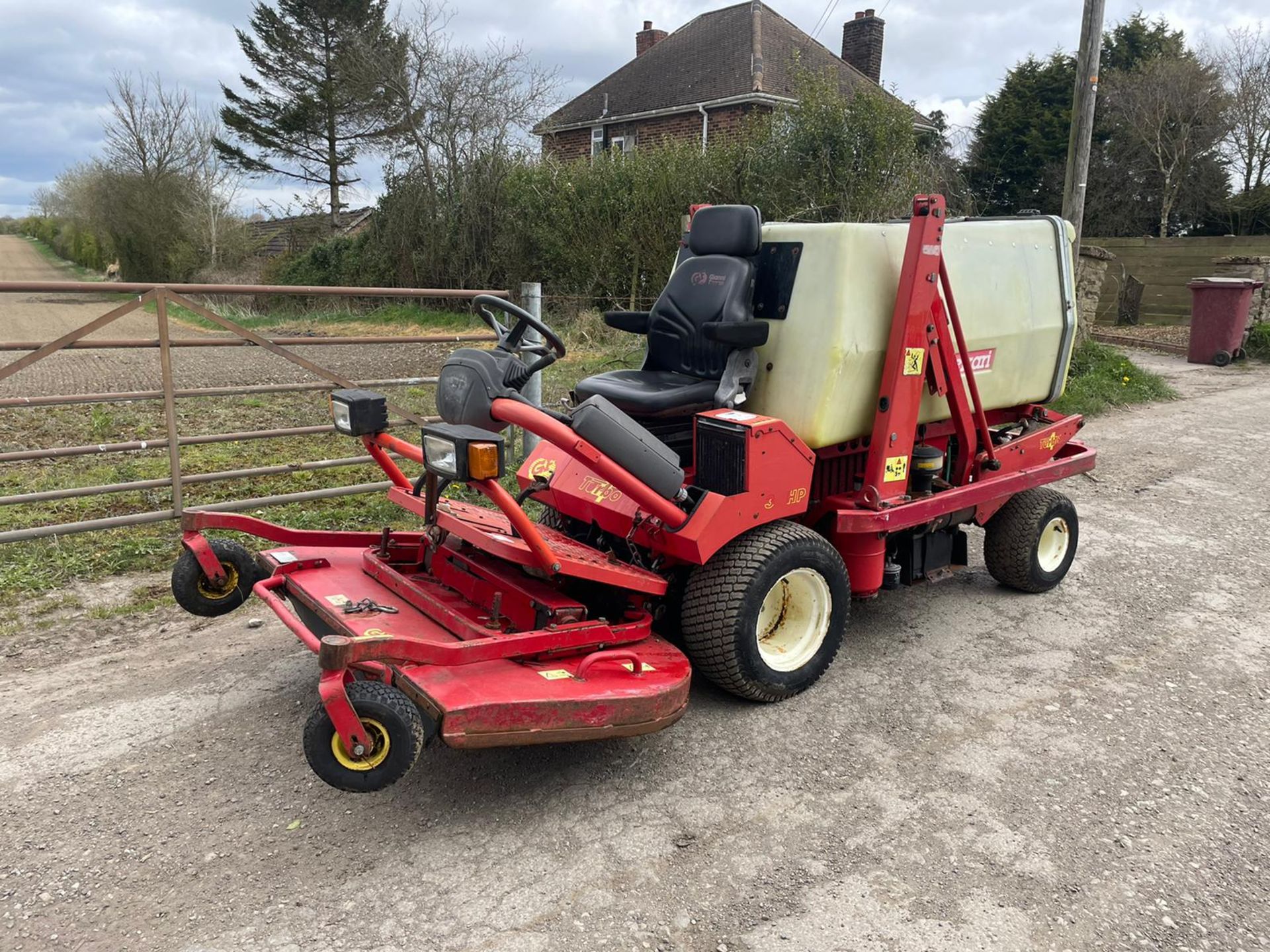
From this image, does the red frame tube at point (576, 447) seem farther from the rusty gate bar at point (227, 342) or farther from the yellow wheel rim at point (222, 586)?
the rusty gate bar at point (227, 342)

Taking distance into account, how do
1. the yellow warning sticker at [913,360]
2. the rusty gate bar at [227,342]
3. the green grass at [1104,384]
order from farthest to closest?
1. the green grass at [1104,384]
2. the rusty gate bar at [227,342]
3. the yellow warning sticker at [913,360]

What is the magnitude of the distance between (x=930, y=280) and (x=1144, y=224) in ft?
74.2

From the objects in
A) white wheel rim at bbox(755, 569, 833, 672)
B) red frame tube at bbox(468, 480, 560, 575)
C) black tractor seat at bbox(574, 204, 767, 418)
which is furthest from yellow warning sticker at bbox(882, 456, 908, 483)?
red frame tube at bbox(468, 480, 560, 575)

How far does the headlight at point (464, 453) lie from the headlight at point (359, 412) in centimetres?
40

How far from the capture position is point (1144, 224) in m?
22.8

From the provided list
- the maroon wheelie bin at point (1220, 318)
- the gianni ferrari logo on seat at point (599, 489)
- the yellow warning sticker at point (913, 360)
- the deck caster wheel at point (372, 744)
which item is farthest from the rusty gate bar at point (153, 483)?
the maroon wheelie bin at point (1220, 318)

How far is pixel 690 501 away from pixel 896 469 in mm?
1005

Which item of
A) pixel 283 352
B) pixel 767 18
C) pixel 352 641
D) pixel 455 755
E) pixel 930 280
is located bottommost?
pixel 455 755

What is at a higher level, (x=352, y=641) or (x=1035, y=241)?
(x=1035, y=241)

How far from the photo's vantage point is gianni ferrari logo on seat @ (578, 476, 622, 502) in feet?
12.2

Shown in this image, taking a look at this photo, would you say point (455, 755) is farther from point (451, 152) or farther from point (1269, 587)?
point (451, 152)

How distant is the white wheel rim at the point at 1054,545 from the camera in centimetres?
491

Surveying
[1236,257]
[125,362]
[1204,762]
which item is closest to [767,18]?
[1236,257]

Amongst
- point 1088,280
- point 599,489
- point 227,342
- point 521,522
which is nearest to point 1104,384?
point 1088,280
